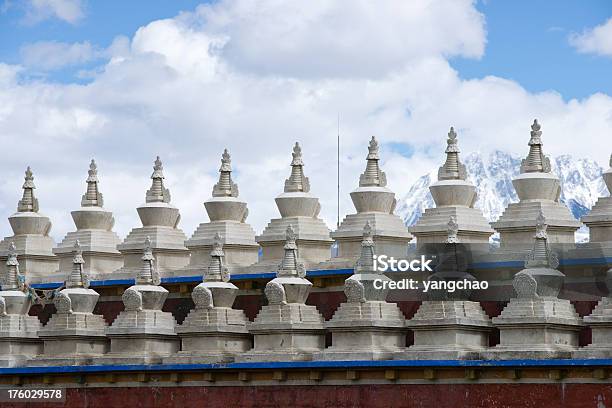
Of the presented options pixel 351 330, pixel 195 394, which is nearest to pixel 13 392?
pixel 195 394

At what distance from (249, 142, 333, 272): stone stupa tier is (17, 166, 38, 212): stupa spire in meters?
11.1

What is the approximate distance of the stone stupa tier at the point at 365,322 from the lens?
174 feet

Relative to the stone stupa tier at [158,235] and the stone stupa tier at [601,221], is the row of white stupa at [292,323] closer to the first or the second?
the stone stupa tier at [601,221]

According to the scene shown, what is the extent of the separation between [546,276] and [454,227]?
3432 millimetres

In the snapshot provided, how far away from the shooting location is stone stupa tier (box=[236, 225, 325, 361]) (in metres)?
54.8

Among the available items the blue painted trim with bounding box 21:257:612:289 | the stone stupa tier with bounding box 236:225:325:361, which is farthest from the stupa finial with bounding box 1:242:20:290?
the stone stupa tier with bounding box 236:225:325:361

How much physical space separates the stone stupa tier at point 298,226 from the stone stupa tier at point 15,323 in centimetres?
805

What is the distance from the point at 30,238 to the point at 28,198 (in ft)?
5.08

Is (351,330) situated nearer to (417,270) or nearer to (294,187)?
(417,270)

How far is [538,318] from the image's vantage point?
4959 centimetres

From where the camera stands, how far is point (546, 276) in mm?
50281

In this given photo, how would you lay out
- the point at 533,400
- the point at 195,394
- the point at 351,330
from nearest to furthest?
the point at 533,400 < the point at 351,330 < the point at 195,394

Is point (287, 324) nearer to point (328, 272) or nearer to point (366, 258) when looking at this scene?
point (366, 258)

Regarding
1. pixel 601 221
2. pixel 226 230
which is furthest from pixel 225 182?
pixel 601 221
